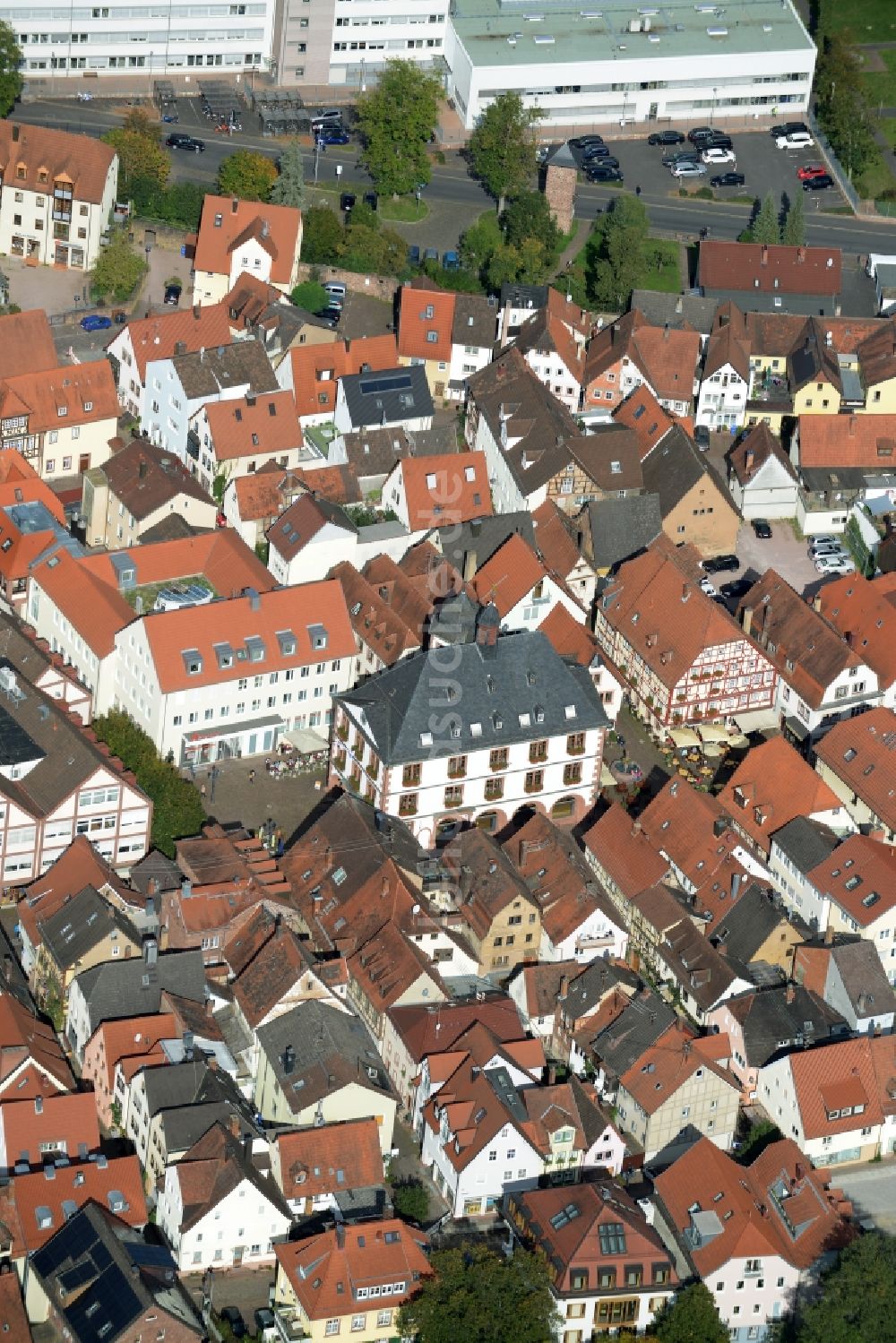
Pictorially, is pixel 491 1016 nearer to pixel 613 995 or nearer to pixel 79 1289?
pixel 613 995

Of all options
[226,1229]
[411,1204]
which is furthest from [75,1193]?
[411,1204]

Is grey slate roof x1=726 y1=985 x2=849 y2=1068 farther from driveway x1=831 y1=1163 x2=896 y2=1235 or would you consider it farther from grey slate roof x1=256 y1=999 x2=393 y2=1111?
grey slate roof x1=256 y1=999 x2=393 y2=1111

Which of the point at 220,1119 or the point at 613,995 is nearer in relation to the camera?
the point at 220,1119

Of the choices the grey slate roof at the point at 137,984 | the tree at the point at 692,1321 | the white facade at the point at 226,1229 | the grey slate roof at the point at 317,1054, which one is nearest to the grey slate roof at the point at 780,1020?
the tree at the point at 692,1321

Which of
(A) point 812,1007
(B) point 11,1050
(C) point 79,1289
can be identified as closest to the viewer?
(C) point 79,1289

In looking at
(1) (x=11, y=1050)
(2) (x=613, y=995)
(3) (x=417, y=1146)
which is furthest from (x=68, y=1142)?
(2) (x=613, y=995)

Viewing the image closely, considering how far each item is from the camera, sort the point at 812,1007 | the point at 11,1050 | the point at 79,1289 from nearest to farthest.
Answer: the point at 79,1289 → the point at 11,1050 → the point at 812,1007

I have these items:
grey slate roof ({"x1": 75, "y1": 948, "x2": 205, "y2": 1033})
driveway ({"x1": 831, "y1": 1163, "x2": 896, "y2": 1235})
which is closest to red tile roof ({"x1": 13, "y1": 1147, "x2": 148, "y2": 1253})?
grey slate roof ({"x1": 75, "y1": 948, "x2": 205, "y2": 1033})
